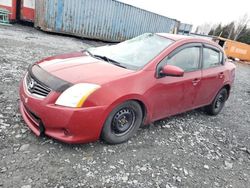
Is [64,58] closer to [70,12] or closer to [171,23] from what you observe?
[70,12]

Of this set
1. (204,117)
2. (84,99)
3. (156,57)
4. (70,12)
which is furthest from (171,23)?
Result: (84,99)

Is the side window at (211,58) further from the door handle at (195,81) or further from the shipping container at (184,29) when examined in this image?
the shipping container at (184,29)

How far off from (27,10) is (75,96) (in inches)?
605

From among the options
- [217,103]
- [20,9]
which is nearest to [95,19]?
[20,9]

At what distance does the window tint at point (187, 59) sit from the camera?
3.96m

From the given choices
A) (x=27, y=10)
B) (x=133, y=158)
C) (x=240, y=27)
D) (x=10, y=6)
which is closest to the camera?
(x=133, y=158)

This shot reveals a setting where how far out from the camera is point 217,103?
5.34 metres

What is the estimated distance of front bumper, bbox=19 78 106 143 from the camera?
2846 millimetres

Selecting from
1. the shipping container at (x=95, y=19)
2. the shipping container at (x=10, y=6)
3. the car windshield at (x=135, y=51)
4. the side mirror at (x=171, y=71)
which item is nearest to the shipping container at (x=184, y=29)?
the shipping container at (x=95, y=19)

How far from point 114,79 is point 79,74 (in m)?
0.45

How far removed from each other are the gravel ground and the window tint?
41.6 inches

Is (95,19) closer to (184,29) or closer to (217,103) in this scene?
(184,29)

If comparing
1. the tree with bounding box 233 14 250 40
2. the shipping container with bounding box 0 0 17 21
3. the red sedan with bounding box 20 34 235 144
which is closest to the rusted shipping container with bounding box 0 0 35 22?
the shipping container with bounding box 0 0 17 21

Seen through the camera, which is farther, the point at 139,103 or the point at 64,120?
the point at 139,103
